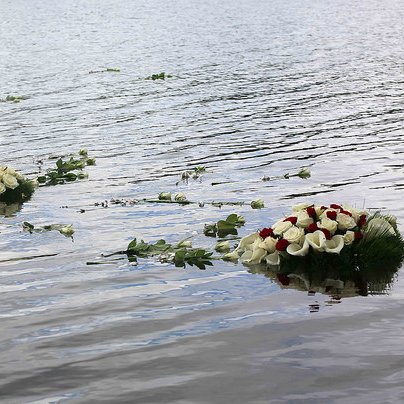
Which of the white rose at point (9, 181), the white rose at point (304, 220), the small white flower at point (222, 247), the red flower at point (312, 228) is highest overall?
the white rose at point (9, 181)

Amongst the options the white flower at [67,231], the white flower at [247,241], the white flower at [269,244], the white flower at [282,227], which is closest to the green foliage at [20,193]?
the white flower at [67,231]

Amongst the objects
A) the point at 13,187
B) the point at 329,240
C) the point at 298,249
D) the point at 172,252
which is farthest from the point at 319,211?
the point at 13,187

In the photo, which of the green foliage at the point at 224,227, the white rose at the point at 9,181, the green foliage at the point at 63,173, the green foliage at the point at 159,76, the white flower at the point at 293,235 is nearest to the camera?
the white flower at the point at 293,235

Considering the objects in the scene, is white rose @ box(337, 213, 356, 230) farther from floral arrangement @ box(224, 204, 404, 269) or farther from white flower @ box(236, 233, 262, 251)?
white flower @ box(236, 233, 262, 251)

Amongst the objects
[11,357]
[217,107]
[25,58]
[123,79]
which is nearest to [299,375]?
[11,357]

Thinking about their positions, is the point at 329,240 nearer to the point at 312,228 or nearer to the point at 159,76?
the point at 312,228

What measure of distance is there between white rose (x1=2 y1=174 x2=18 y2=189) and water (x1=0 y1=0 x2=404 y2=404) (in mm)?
615

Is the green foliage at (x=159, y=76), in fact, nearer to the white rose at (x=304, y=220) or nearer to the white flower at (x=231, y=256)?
the white flower at (x=231, y=256)

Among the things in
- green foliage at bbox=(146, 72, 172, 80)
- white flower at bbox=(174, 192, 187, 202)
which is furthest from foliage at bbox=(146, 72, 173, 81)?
white flower at bbox=(174, 192, 187, 202)

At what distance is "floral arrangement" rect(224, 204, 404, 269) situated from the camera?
12.1 meters

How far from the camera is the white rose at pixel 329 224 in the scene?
12.0m

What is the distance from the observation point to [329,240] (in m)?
12.1

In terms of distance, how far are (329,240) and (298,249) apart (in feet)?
1.41

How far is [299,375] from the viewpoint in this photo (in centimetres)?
869
